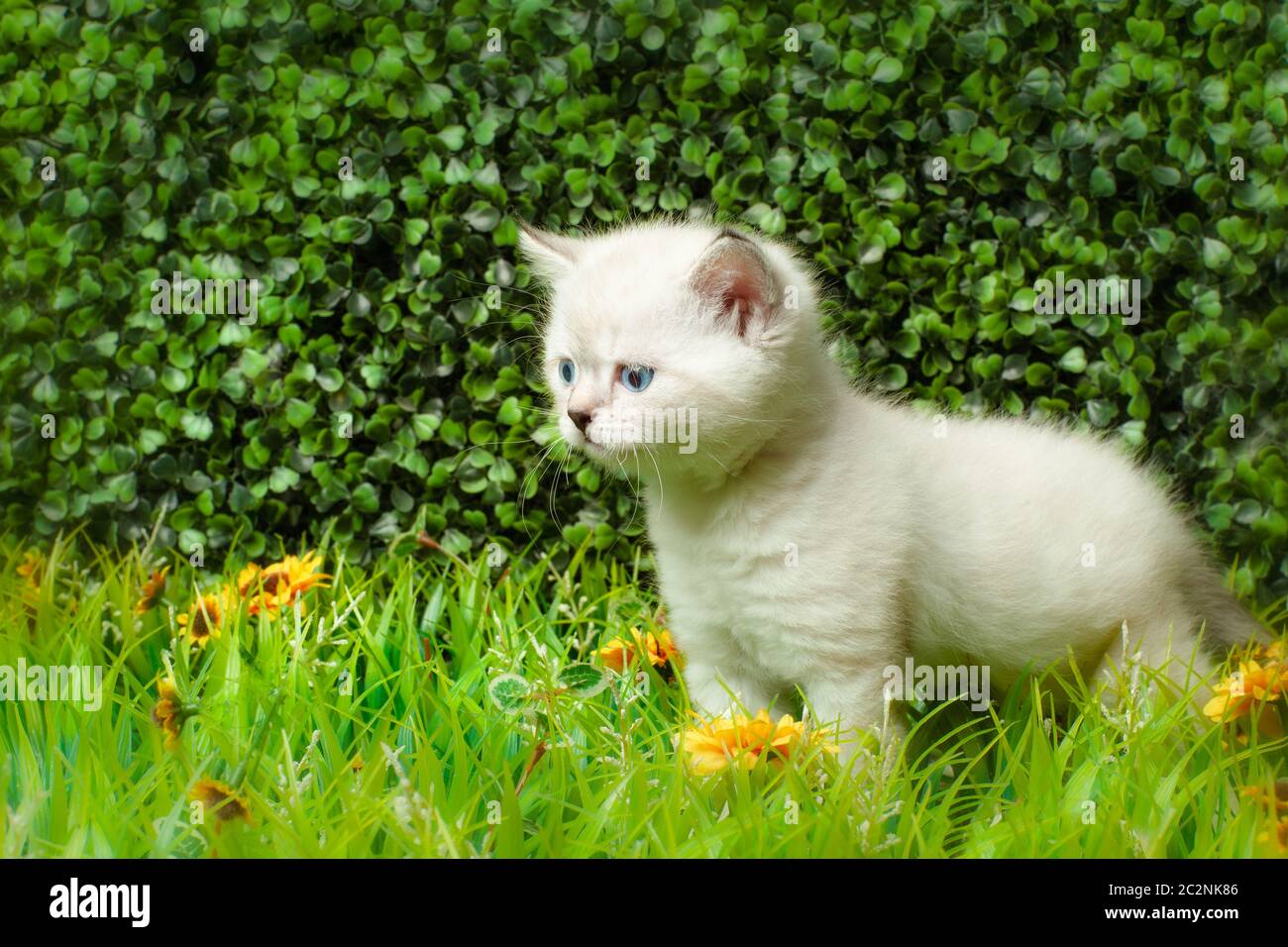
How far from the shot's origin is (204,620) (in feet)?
8.29

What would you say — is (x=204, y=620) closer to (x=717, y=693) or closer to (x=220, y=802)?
(x=220, y=802)

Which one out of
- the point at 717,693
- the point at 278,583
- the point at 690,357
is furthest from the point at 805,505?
the point at 278,583

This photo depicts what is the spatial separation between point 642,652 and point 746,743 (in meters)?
0.58

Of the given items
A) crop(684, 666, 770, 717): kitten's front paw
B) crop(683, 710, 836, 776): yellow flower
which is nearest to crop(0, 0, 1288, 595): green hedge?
crop(684, 666, 770, 717): kitten's front paw

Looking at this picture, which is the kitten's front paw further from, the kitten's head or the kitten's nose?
the kitten's nose

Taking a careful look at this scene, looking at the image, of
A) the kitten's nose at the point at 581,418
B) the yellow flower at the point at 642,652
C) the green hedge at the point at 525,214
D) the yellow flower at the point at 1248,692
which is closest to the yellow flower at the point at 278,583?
the green hedge at the point at 525,214

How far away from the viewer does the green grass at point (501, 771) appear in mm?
1708

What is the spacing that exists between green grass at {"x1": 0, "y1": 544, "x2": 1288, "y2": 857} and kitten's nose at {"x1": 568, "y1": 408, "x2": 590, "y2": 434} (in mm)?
515

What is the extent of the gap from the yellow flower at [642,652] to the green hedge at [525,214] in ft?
1.62

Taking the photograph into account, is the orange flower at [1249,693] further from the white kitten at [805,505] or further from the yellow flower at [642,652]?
the yellow flower at [642,652]

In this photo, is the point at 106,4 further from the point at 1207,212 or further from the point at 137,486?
the point at 1207,212

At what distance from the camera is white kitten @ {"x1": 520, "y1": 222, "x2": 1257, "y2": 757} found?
1929mm

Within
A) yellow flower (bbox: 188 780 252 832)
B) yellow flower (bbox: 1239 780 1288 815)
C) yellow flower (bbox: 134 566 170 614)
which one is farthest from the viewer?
yellow flower (bbox: 134 566 170 614)
